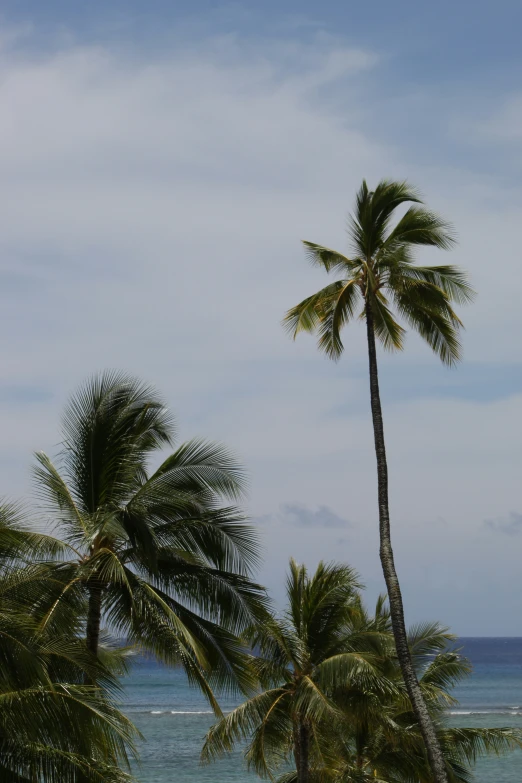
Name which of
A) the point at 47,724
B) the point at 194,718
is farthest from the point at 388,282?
the point at 194,718

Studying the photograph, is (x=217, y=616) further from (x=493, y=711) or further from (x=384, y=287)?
(x=493, y=711)

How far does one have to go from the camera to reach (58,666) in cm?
1285

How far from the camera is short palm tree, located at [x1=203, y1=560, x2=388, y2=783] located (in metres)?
17.1

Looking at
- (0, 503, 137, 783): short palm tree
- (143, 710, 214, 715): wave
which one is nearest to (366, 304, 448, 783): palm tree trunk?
(0, 503, 137, 783): short palm tree

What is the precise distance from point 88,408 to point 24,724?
258 inches

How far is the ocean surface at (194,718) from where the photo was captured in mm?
49241

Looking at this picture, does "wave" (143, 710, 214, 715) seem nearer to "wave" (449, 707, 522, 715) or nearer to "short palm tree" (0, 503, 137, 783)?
"wave" (449, 707, 522, 715)

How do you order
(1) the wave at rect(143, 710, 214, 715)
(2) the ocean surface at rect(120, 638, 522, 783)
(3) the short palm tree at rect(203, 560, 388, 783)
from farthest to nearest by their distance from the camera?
(1) the wave at rect(143, 710, 214, 715), (2) the ocean surface at rect(120, 638, 522, 783), (3) the short palm tree at rect(203, 560, 388, 783)

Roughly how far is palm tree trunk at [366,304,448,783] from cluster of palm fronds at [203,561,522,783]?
1.49 feet

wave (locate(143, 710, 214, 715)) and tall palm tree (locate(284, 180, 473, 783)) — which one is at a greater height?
tall palm tree (locate(284, 180, 473, 783))

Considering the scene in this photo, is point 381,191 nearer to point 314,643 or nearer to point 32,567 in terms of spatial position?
point 314,643

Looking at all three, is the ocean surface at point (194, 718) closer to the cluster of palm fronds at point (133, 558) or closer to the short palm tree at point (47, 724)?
the cluster of palm fronds at point (133, 558)

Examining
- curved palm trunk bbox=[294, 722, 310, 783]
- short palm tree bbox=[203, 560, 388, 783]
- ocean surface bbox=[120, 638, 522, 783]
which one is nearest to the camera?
short palm tree bbox=[203, 560, 388, 783]

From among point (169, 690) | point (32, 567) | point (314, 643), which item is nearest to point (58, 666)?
point (32, 567)
